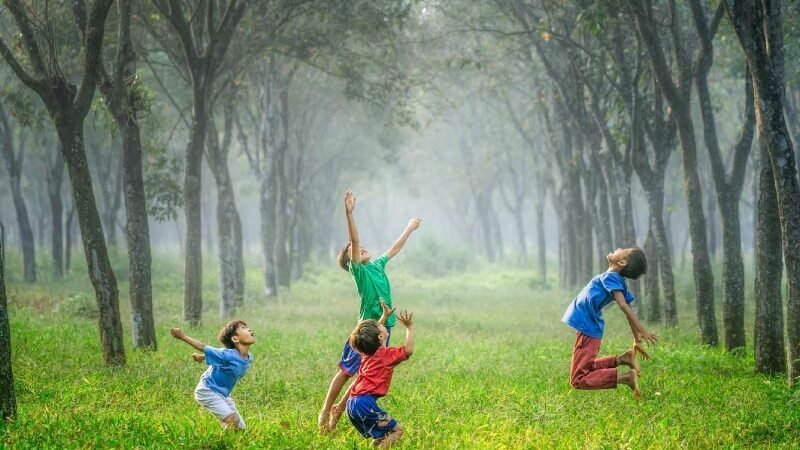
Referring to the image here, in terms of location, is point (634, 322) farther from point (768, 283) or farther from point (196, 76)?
point (196, 76)

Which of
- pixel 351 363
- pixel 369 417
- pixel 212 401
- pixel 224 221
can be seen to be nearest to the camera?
pixel 369 417

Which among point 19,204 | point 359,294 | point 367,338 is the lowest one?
point 367,338

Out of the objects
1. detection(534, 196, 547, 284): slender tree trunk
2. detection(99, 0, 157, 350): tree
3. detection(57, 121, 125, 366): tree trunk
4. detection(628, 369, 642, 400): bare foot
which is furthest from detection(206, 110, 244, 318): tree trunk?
detection(534, 196, 547, 284): slender tree trunk

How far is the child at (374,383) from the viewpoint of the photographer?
6.32 m

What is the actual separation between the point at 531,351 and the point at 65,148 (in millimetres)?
7714

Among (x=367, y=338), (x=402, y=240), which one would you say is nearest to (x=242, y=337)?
(x=367, y=338)

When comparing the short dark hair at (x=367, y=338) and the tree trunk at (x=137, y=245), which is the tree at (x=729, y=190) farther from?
the tree trunk at (x=137, y=245)

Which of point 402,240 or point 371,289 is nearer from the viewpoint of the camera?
point 371,289

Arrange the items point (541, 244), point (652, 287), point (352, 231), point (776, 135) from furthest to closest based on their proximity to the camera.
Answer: point (541, 244) → point (652, 287) → point (776, 135) → point (352, 231)

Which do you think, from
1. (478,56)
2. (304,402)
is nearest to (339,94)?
(478,56)

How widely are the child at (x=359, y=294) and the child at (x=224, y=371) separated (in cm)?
84

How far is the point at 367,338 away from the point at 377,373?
325 millimetres

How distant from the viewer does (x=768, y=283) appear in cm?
980

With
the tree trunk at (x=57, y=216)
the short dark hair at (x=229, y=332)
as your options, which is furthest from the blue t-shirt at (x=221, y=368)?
the tree trunk at (x=57, y=216)
